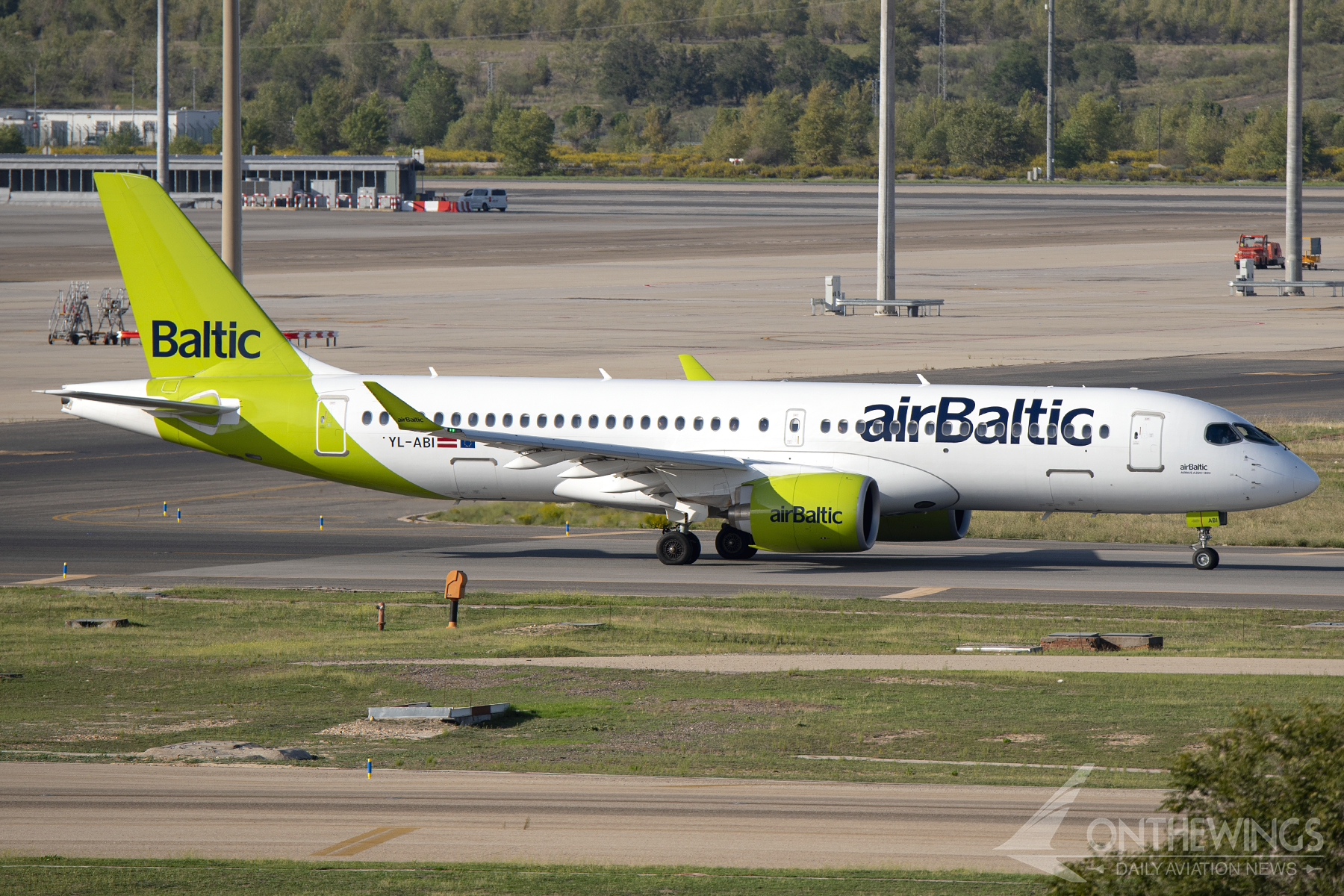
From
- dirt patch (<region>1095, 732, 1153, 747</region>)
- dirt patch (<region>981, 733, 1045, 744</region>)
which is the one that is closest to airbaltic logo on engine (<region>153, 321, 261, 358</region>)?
dirt patch (<region>981, 733, 1045, 744</region>)

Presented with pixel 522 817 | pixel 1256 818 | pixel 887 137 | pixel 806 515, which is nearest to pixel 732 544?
pixel 806 515

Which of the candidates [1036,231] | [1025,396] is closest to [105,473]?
[1025,396]

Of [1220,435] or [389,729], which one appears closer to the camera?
[389,729]

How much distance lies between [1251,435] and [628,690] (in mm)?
17734

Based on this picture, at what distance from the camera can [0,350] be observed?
259 ft

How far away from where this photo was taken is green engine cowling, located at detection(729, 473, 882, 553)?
36.7m

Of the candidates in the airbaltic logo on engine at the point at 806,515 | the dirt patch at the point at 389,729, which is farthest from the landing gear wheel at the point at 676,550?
the dirt patch at the point at 389,729

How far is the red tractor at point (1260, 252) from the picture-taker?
122 m

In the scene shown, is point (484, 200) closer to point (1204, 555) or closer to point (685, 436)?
point (685, 436)

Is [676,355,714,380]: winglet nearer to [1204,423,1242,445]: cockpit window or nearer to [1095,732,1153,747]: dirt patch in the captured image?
[1204,423,1242,445]: cockpit window

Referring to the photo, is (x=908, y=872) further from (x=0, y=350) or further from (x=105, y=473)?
(x=0, y=350)

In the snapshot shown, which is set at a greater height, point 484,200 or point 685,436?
point 484,200

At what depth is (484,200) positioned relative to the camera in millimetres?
181750

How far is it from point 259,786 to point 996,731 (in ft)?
31.5
